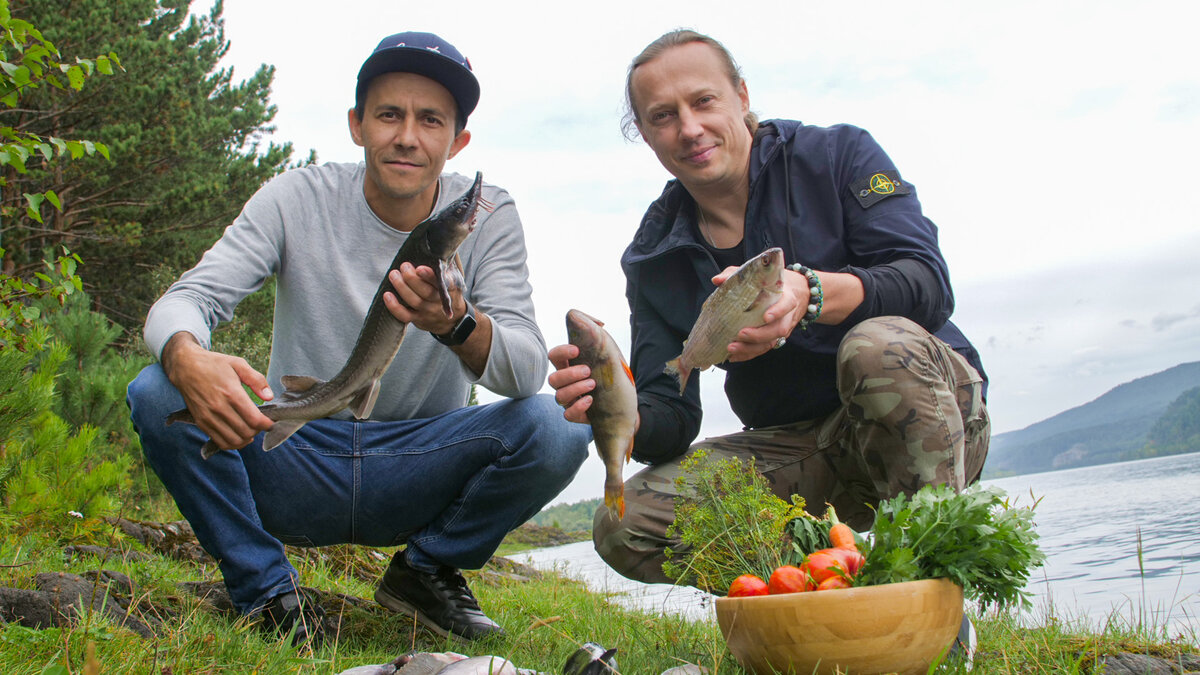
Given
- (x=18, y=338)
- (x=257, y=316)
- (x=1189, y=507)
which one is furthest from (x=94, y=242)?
(x=1189, y=507)

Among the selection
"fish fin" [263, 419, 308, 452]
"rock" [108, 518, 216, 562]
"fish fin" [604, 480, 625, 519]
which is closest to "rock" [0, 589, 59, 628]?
"fish fin" [263, 419, 308, 452]

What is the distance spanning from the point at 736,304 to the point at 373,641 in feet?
7.23

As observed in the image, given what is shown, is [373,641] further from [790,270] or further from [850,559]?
[790,270]

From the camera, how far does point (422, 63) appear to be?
4.05 m

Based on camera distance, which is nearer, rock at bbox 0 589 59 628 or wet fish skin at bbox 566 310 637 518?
rock at bbox 0 589 59 628

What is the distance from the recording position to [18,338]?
4.48 metres

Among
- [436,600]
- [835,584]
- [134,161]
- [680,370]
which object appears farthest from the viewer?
[134,161]

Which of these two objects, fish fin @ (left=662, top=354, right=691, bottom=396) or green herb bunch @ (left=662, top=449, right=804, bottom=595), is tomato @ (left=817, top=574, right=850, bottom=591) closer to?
green herb bunch @ (left=662, top=449, right=804, bottom=595)

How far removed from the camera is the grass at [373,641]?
8.33 ft

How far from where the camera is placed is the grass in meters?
2.54

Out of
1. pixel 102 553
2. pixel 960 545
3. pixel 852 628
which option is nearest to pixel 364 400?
pixel 852 628

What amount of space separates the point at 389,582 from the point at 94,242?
55.8ft

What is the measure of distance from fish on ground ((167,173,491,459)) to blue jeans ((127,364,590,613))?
1.39ft

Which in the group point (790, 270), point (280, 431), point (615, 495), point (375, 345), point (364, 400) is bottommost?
point (615, 495)
